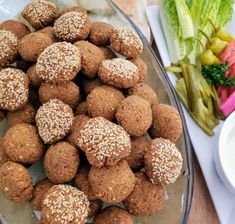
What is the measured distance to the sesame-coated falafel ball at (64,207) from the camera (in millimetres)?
882

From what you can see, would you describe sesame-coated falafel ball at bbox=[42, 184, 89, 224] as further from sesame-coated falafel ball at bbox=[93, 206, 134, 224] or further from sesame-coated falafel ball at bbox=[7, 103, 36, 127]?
sesame-coated falafel ball at bbox=[7, 103, 36, 127]

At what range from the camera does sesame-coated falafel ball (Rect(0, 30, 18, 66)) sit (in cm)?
112

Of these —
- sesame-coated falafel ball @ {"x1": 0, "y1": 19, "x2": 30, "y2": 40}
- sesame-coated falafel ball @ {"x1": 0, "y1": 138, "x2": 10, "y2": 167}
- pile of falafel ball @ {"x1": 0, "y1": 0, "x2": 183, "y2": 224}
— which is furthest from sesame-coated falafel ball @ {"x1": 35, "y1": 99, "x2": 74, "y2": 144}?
sesame-coated falafel ball @ {"x1": 0, "y1": 19, "x2": 30, "y2": 40}

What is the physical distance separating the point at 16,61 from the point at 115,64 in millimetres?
305

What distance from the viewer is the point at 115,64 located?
3.46 ft

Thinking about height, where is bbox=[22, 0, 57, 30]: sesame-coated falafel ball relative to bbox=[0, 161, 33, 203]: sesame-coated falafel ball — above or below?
above

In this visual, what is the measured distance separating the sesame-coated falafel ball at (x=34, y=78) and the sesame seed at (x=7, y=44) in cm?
8

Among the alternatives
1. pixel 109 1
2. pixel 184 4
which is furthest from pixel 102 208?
pixel 184 4

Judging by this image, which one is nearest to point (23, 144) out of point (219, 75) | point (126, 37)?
point (126, 37)

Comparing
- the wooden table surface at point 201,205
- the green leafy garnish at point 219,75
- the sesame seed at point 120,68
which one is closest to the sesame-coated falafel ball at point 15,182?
the sesame seed at point 120,68

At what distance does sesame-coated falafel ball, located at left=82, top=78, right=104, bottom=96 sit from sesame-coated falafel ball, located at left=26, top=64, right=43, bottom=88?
0.40 feet

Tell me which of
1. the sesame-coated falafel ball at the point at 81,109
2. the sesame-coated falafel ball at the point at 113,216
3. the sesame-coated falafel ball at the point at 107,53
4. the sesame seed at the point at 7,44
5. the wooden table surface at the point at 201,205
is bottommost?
the wooden table surface at the point at 201,205

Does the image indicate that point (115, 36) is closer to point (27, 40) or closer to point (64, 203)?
point (27, 40)

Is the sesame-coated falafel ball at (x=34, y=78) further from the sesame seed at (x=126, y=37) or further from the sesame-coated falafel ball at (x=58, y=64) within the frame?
the sesame seed at (x=126, y=37)
